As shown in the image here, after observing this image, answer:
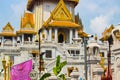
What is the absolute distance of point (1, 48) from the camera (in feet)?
139

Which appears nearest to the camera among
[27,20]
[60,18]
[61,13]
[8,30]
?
[60,18]

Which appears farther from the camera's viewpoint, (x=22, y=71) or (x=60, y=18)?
(x=60, y=18)

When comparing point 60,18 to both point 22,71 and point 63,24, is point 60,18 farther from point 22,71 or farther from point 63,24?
point 22,71

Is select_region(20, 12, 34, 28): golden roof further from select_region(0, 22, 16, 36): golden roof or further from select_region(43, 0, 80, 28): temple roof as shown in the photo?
select_region(43, 0, 80, 28): temple roof

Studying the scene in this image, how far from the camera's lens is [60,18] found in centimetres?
4678

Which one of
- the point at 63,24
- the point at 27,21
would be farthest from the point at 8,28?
the point at 63,24

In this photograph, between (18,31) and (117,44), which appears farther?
(18,31)

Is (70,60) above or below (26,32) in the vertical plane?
below

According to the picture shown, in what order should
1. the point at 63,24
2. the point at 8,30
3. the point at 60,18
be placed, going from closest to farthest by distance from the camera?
the point at 63,24
the point at 60,18
the point at 8,30

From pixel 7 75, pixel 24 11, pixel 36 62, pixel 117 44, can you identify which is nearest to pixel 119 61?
pixel 117 44

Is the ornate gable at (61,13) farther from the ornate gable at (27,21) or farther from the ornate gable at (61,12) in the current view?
the ornate gable at (27,21)

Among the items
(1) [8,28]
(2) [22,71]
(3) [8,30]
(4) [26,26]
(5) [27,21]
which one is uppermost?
(5) [27,21]

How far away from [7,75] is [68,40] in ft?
80.3

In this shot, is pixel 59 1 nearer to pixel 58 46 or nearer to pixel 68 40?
pixel 68 40
